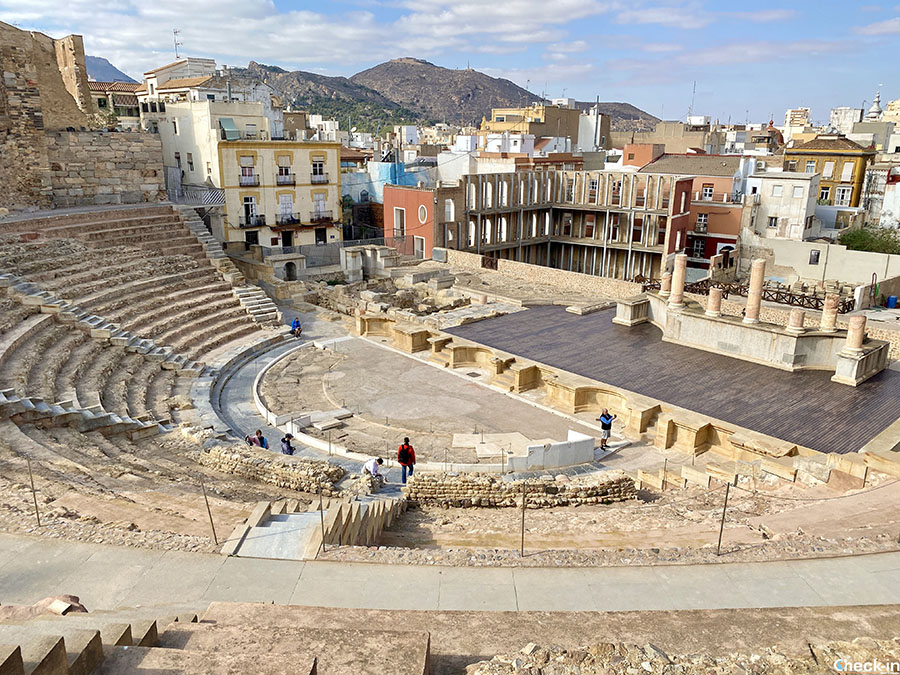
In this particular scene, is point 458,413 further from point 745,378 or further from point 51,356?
point 51,356

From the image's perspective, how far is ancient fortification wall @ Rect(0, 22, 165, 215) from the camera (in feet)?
95.0

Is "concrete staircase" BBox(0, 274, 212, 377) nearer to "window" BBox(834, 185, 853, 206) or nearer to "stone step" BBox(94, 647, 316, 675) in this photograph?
"stone step" BBox(94, 647, 316, 675)

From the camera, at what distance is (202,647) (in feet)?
19.1

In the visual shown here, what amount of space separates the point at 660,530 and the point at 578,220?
1621 inches

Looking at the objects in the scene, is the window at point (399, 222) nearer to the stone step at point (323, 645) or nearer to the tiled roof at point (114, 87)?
the tiled roof at point (114, 87)

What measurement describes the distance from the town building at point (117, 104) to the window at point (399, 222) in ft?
60.3

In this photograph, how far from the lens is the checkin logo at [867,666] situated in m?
6.15

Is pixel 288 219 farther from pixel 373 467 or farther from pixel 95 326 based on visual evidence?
pixel 373 467

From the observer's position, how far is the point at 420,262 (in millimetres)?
38906

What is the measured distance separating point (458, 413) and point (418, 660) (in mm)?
14171

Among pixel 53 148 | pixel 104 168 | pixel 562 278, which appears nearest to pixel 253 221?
pixel 104 168

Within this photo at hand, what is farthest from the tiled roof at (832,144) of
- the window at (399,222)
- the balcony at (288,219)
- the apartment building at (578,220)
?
the balcony at (288,219)

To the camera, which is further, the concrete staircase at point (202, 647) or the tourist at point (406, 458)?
the tourist at point (406, 458)

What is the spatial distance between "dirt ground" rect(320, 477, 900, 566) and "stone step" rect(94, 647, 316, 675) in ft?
10.9
